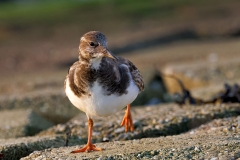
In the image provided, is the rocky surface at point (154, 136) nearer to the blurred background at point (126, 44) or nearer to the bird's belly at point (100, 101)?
the bird's belly at point (100, 101)

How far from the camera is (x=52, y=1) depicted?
18.9 metres

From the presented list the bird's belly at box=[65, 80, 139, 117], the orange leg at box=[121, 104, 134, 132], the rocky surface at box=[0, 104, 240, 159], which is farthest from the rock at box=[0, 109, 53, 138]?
the bird's belly at box=[65, 80, 139, 117]

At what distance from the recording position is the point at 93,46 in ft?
14.2

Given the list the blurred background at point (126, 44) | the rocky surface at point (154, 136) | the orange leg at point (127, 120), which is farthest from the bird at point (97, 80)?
the blurred background at point (126, 44)

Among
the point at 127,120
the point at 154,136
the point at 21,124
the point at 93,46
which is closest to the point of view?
the point at 93,46

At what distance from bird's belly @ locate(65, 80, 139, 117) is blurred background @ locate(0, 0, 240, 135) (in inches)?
87.1

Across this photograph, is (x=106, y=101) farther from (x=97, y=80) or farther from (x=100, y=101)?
(x=97, y=80)

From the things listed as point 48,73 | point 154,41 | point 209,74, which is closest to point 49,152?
point 209,74

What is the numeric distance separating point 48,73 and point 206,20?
5910 millimetres

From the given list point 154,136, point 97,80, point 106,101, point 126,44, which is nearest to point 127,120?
point 154,136

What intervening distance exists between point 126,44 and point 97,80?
788 cm

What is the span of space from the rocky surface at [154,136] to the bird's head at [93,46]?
2.42 feet

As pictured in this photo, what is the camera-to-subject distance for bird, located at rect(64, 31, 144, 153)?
4.35 meters

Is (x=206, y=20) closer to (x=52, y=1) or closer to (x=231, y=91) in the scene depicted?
(x=52, y=1)
